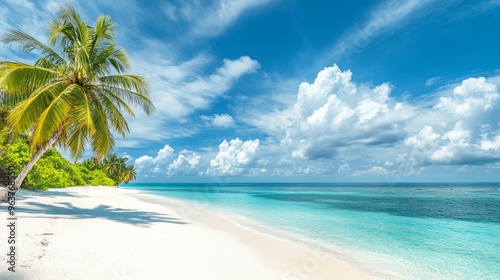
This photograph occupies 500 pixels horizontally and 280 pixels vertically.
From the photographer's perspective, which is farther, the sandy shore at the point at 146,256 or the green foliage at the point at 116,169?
the green foliage at the point at 116,169

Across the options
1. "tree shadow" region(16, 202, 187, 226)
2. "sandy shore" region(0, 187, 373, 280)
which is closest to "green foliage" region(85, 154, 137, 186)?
"tree shadow" region(16, 202, 187, 226)

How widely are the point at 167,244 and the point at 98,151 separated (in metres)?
5.32

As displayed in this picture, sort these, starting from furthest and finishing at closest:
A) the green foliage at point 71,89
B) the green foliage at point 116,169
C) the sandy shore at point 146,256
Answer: the green foliage at point 116,169 → the green foliage at point 71,89 → the sandy shore at point 146,256

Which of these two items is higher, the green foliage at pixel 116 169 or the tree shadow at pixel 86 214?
the green foliage at pixel 116 169

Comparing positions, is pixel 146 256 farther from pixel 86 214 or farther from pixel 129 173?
pixel 129 173

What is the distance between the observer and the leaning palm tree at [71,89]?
7.68 metres

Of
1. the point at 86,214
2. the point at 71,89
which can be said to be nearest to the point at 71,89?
the point at 71,89

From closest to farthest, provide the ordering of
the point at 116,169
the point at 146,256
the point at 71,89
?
1. the point at 146,256
2. the point at 71,89
3. the point at 116,169

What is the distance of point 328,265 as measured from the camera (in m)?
6.27

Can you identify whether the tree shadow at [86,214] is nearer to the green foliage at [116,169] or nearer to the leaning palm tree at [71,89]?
the leaning palm tree at [71,89]

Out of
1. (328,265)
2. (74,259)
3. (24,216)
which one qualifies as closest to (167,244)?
(74,259)

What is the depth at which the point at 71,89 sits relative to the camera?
8539 mm

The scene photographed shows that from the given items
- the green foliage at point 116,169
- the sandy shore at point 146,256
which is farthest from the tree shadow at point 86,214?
the green foliage at point 116,169

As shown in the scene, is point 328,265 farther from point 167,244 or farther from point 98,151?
point 98,151
